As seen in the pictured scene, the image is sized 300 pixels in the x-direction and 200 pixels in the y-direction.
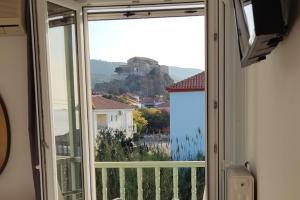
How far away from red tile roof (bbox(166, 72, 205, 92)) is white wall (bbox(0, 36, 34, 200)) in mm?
1595

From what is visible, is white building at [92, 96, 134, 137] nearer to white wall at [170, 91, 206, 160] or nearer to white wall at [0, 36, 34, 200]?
white wall at [170, 91, 206, 160]

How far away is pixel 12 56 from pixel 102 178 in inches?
72.7

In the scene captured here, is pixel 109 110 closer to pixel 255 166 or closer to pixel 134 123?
pixel 134 123

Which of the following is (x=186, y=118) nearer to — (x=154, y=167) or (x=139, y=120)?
(x=139, y=120)

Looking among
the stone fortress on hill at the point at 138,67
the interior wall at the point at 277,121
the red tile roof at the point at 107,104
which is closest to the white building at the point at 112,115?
the red tile roof at the point at 107,104

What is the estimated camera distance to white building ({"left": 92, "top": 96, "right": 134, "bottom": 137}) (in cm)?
378

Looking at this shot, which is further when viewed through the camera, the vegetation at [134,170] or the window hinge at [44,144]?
the vegetation at [134,170]

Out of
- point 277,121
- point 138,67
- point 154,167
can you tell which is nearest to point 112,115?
point 138,67

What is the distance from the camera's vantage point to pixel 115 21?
330 centimetres

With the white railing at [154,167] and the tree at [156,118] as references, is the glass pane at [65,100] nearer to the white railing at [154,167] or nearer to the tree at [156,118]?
the white railing at [154,167]

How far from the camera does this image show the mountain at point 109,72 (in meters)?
3.51

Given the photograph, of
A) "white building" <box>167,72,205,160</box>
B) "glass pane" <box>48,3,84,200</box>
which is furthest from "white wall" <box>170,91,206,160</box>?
"glass pane" <box>48,3,84,200</box>

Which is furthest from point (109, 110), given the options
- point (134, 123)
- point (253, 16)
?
point (253, 16)

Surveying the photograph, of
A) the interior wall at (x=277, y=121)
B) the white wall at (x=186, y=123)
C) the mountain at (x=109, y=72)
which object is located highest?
the mountain at (x=109, y=72)
